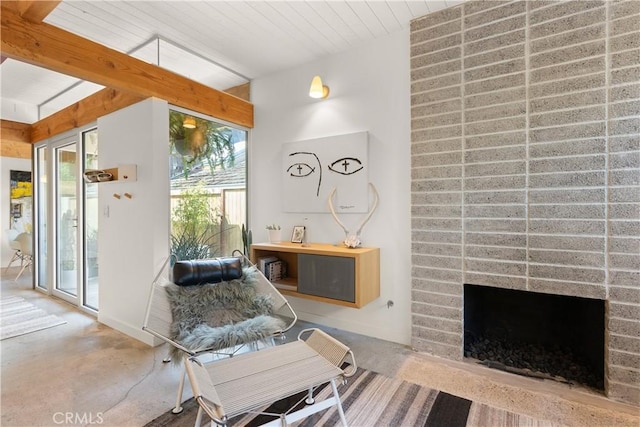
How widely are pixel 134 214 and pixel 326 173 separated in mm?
1841

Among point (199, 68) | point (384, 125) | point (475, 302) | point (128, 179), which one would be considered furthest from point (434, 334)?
point (199, 68)

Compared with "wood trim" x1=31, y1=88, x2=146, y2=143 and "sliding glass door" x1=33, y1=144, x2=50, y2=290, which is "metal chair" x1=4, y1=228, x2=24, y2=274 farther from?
"wood trim" x1=31, y1=88, x2=146, y2=143

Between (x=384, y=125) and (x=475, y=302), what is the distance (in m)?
1.71

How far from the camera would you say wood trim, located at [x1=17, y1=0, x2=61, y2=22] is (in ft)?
6.23

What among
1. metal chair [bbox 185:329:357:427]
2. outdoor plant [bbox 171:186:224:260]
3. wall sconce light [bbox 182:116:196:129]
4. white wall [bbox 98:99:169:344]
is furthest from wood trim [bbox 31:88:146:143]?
metal chair [bbox 185:329:357:427]

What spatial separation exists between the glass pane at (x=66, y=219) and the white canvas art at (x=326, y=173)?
104 inches

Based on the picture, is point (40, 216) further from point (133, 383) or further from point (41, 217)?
point (133, 383)

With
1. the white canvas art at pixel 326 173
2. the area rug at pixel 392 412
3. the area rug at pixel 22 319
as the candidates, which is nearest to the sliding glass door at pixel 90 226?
the area rug at pixel 22 319

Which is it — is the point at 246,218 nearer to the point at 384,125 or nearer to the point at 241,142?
the point at 241,142

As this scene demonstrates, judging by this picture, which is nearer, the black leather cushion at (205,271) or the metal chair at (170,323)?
the metal chair at (170,323)

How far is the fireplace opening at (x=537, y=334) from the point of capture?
2211 mm

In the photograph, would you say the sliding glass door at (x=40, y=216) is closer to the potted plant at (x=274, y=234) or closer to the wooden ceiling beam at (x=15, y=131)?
the wooden ceiling beam at (x=15, y=131)

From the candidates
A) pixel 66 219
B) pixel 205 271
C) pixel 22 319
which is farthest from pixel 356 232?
pixel 66 219

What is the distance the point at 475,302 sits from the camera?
Answer: 105 inches
